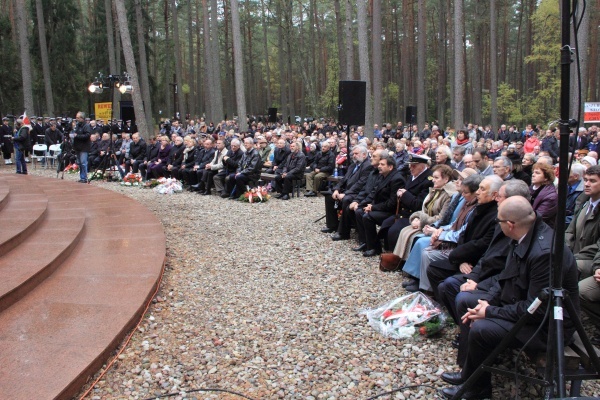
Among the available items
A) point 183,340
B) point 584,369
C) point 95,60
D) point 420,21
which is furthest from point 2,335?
point 95,60

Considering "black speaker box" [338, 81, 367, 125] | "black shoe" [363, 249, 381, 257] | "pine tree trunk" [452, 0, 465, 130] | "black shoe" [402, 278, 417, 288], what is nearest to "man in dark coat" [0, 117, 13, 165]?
"black speaker box" [338, 81, 367, 125]

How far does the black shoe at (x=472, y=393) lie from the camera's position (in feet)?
9.93

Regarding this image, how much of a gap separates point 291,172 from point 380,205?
4948 millimetres

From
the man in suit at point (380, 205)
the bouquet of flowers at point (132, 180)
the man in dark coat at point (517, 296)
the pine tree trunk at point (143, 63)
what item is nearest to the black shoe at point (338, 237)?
the man in suit at point (380, 205)

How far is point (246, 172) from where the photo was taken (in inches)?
448

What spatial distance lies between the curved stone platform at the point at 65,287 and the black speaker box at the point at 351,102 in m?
3.87

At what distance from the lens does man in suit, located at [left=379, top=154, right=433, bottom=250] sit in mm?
6145

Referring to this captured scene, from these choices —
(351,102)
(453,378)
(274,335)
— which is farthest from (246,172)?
(453,378)

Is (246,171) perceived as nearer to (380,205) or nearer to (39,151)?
(380,205)

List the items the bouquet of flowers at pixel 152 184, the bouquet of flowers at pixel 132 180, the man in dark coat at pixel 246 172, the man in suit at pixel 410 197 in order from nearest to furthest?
the man in suit at pixel 410 197
the man in dark coat at pixel 246 172
the bouquet of flowers at pixel 152 184
the bouquet of flowers at pixel 132 180

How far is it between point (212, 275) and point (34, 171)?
13.1 meters

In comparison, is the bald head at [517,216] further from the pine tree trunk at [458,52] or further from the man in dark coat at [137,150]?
the pine tree trunk at [458,52]

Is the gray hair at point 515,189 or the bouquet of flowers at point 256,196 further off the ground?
the gray hair at point 515,189

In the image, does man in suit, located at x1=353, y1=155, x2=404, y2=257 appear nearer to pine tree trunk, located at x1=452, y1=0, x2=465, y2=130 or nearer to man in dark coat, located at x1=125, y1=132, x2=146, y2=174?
man in dark coat, located at x1=125, y1=132, x2=146, y2=174
